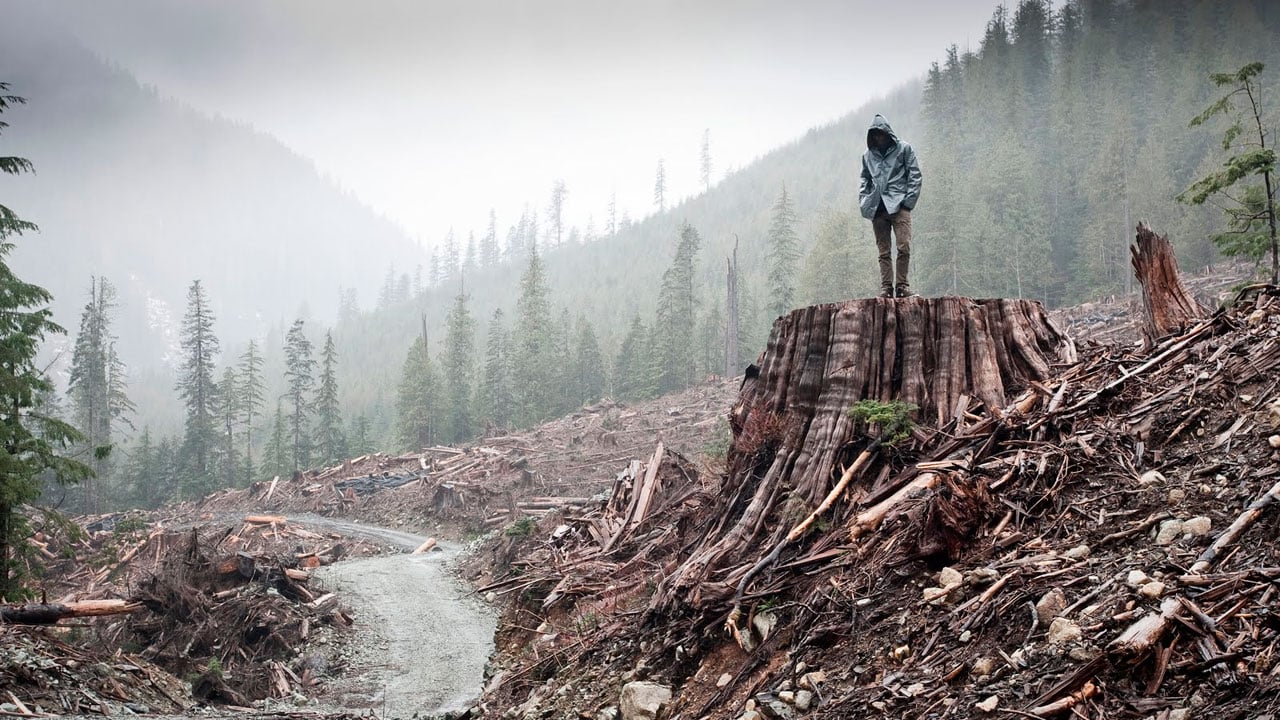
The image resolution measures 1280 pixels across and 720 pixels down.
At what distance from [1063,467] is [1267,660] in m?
2.13

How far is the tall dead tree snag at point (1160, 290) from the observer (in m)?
6.19

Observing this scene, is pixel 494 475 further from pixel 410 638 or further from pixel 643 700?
pixel 643 700

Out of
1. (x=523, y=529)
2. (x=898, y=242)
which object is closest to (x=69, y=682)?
(x=523, y=529)

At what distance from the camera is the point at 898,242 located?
25.0 feet

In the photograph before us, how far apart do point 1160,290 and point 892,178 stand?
2.85 meters

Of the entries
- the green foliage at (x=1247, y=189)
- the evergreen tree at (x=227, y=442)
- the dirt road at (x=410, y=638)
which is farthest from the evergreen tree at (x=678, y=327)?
the green foliage at (x=1247, y=189)

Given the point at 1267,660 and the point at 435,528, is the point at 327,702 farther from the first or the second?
the point at 435,528

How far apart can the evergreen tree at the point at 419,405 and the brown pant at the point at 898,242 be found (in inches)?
1851

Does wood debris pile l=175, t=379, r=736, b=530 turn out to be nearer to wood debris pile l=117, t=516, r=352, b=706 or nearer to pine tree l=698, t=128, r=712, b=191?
wood debris pile l=117, t=516, r=352, b=706

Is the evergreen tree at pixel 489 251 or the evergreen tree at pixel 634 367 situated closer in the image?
the evergreen tree at pixel 634 367

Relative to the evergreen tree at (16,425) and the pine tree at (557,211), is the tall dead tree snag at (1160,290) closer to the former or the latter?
the evergreen tree at (16,425)

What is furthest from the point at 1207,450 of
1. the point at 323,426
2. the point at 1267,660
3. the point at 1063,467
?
the point at 323,426

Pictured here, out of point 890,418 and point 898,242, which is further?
point 898,242

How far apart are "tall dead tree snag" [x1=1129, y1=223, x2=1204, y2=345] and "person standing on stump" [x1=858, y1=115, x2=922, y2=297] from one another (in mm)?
2157
